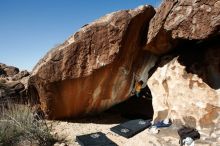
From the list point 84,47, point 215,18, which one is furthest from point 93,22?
point 215,18

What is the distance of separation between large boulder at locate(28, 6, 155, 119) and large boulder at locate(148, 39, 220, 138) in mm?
819

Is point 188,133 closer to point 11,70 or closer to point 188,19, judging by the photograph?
point 188,19

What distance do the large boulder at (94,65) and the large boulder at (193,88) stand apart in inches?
32.3

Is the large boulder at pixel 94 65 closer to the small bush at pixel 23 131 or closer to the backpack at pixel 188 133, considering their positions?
the small bush at pixel 23 131

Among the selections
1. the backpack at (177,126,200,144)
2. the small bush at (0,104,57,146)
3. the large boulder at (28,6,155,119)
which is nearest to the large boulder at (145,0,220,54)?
the large boulder at (28,6,155,119)

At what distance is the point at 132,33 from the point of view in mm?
6504

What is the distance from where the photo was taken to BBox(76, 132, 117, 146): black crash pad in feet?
17.7

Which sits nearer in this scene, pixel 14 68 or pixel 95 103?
pixel 95 103

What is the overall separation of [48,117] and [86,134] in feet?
4.74

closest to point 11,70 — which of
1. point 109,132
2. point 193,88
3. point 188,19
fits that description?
point 109,132

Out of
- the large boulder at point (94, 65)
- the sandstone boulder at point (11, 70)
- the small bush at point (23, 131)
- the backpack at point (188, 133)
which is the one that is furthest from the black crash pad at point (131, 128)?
the sandstone boulder at point (11, 70)

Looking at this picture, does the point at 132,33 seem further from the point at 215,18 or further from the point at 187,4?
the point at 215,18

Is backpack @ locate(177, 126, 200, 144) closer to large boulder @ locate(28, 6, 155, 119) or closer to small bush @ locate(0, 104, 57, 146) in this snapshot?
large boulder @ locate(28, 6, 155, 119)

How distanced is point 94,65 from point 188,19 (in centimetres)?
222
